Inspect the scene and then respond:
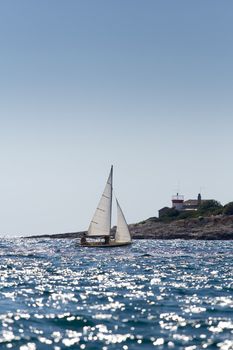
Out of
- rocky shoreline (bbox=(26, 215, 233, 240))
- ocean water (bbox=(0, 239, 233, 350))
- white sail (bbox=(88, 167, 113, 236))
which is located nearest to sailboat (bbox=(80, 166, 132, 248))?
white sail (bbox=(88, 167, 113, 236))

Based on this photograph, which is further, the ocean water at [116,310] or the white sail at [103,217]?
the white sail at [103,217]

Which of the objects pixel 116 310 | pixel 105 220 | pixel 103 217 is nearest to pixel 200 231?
pixel 105 220

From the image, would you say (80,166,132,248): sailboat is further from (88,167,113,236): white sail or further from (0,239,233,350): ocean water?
(0,239,233,350): ocean water

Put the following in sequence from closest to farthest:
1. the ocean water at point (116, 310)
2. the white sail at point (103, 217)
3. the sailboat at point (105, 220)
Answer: the ocean water at point (116, 310), the sailboat at point (105, 220), the white sail at point (103, 217)

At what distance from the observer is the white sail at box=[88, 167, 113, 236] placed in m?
116

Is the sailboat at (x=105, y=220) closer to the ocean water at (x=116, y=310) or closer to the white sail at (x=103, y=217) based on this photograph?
the white sail at (x=103, y=217)

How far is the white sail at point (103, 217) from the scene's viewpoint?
11606cm

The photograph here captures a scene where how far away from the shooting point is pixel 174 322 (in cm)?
3052

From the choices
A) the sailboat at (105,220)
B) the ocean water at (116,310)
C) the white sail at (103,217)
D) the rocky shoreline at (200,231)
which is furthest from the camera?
the rocky shoreline at (200,231)

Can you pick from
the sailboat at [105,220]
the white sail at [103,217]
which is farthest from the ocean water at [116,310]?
the white sail at [103,217]

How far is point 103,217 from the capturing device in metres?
117

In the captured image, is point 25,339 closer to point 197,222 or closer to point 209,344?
point 209,344

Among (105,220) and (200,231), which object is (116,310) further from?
(200,231)

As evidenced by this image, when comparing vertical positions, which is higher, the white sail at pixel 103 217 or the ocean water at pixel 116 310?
the white sail at pixel 103 217
